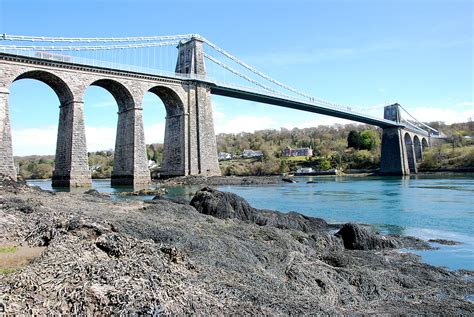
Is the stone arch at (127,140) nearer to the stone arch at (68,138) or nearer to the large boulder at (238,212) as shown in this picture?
the stone arch at (68,138)

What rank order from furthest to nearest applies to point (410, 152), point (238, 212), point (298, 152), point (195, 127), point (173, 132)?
point (298, 152)
point (410, 152)
point (173, 132)
point (195, 127)
point (238, 212)

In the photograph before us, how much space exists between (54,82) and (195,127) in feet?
45.0

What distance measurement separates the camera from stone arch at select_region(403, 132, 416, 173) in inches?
2812

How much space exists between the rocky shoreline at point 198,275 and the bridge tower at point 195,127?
104 ft

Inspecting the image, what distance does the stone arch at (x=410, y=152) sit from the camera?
7142cm

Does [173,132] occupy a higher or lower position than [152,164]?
higher

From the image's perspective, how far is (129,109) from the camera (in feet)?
118

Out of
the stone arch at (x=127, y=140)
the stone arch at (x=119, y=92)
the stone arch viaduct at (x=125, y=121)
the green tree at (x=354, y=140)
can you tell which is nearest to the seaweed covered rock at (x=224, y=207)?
the stone arch viaduct at (x=125, y=121)

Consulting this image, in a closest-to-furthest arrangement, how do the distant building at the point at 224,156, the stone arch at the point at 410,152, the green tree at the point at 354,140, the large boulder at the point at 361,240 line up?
the large boulder at the point at 361,240 < the stone arch at the point at 410,152 < the green tree at the point at 354,140 < the distant building at the point at 224,156

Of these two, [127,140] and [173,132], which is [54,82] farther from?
[173,132]

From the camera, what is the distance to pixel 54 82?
1204 inches

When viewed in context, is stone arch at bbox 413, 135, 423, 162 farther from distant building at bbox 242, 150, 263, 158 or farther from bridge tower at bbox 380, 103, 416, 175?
distant building at bbox 242, 150, 263, 158

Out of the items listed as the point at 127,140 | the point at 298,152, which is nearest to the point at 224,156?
the point at 298,152

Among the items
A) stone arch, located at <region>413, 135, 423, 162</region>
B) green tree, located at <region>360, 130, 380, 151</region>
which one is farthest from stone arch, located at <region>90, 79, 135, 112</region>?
stone arch, located at <region>413, 135, 423, 162</region>
